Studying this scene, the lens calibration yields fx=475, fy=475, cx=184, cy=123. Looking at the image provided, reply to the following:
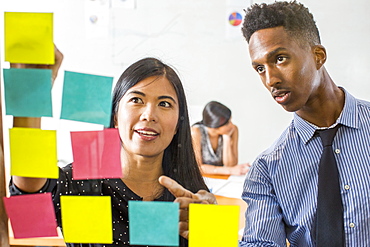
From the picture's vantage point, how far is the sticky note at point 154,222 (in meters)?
0.83

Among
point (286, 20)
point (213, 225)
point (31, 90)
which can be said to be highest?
point (286, 20)

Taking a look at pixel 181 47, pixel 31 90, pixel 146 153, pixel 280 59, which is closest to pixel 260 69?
pixel 280 59

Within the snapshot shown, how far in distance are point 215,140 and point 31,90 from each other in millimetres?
342

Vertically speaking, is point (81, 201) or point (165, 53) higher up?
point (165, 53)

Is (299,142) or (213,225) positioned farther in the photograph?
(299,142)

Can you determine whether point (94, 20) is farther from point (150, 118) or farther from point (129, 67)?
point (150, 118)

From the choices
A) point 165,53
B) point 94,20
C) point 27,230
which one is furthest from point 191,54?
point 27,230

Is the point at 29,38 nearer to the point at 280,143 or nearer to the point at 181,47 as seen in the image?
the point at 181,47

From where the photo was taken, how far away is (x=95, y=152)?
83cm

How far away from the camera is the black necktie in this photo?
0.87 metres

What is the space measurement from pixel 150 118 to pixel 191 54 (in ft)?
0.46

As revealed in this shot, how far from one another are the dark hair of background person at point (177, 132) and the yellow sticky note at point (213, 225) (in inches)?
2.2

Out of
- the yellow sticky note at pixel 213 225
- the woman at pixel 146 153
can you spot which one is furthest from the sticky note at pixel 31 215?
the yellow sticky note at pixel 213 225

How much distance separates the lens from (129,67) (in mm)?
853
